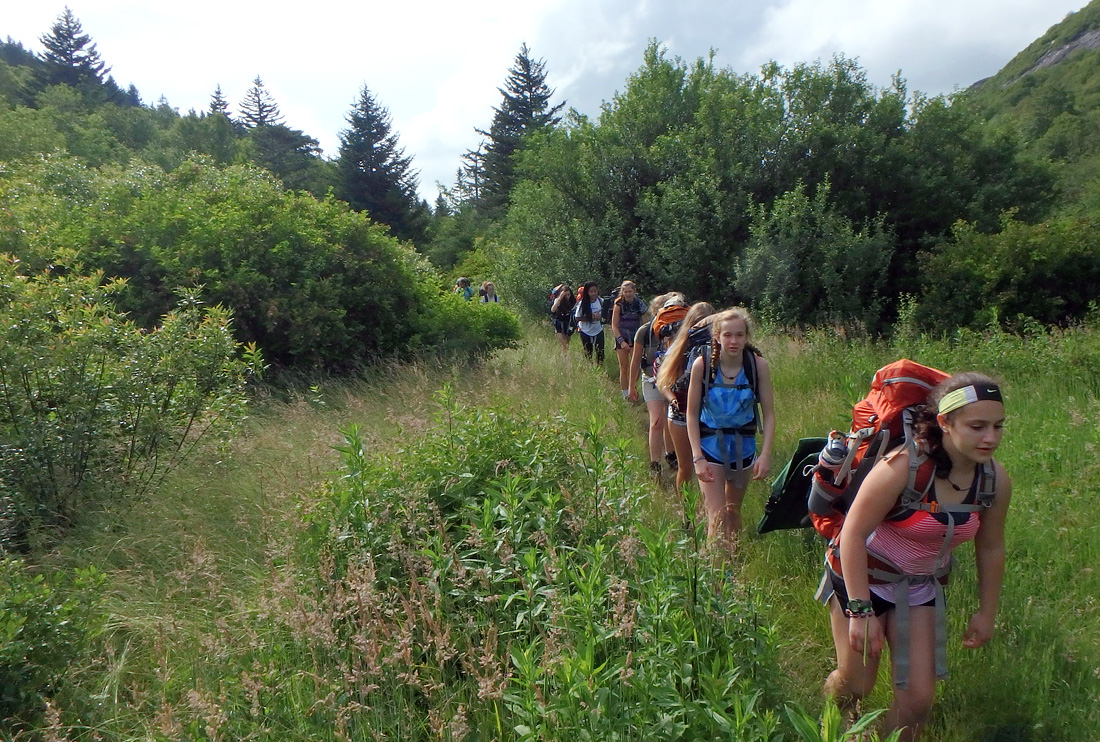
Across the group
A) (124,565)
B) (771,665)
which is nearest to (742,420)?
(771,665)

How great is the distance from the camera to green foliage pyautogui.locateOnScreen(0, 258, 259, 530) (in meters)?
5.11

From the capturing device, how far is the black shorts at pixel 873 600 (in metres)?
2.78

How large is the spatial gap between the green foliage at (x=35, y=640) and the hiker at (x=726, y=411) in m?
3.34

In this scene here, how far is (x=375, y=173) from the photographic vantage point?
43.4 meters

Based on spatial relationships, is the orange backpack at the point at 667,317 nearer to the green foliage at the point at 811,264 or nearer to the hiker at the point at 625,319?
the hiker at the point at 625,319

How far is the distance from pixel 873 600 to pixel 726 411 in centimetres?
194

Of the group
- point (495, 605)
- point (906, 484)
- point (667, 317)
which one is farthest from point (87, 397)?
point (906, 484)

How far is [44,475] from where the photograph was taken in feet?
17.0

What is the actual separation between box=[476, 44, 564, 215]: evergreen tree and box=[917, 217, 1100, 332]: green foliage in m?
36.3

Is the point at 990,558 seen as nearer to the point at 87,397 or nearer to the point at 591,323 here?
the point at 87,397

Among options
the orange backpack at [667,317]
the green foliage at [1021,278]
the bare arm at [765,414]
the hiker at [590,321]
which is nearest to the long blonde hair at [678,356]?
the bare arm at [765,414]

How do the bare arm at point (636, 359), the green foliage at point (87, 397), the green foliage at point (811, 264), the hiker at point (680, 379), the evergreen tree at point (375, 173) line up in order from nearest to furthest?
the green foliage at point (87, 397) → the hiker at point (680, 379) → the bare arm at point (636, 359) → the green foliage at point (811, 264) → the evergreen tree at point (375, 173)

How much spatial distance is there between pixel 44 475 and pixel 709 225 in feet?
53.1

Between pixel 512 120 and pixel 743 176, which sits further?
pixel 512 120
